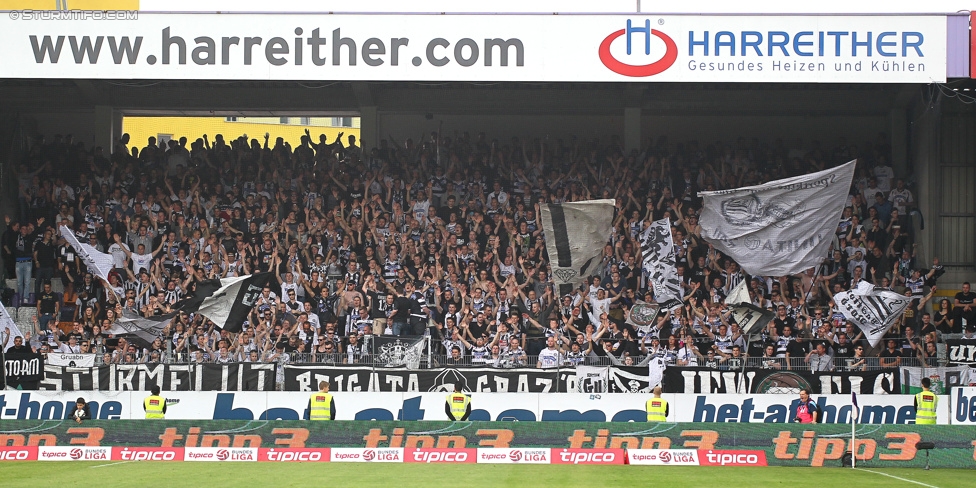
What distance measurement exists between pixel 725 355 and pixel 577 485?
320 inches

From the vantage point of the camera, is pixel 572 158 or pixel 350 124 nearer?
pixel 572 158

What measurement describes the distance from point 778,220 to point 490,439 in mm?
9397

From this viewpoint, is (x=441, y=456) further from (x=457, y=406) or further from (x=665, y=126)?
(x=665, y=126)

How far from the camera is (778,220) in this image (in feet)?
83.1

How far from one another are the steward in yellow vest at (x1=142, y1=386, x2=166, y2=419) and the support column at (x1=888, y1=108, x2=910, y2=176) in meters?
19.2

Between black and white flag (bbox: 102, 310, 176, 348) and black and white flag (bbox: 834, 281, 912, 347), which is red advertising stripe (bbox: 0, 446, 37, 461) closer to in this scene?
black and white flag (bbox: 102, 310, 176, 348)

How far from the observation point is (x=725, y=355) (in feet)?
75.6

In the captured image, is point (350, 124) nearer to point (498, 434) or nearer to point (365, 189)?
point (365, 189)

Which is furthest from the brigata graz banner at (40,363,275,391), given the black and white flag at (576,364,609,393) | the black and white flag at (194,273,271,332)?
the black and white flag at (576,364,609,393)

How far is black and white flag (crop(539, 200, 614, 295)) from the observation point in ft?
82.3

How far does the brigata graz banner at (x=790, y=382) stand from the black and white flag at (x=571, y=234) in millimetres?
3903

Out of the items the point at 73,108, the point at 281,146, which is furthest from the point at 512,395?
the point at 73,108

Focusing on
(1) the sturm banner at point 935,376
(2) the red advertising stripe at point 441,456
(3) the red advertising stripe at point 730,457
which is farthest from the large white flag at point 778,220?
(2) the red advertising stripe at point 441,456

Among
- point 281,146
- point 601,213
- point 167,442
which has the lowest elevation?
point 167,442
